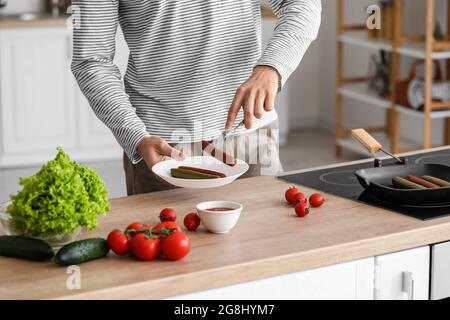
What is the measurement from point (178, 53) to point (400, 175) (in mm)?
685

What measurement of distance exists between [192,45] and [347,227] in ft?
2.50

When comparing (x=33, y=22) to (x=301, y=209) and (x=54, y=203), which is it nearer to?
(x=301, y=209)

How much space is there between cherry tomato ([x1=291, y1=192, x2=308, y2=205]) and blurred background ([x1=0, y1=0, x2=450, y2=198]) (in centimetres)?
296

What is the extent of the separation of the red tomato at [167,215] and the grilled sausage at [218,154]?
0.94ft

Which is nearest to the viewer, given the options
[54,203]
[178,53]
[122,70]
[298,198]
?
[54,203]

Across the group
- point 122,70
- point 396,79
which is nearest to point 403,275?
point 396,79

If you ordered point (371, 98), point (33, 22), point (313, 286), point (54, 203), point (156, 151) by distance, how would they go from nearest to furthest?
point (54, 203) < point (313, 286) < point (156, 151) < point (33, 22) < point (371, 98)

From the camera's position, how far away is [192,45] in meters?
2.49

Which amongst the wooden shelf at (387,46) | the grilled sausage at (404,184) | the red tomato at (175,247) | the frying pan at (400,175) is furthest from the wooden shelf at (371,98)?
the red tomato at (175,247)

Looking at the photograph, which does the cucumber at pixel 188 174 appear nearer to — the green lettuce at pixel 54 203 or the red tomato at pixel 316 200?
the red tomato at pixel 316 200

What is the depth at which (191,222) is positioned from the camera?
6.53 ft

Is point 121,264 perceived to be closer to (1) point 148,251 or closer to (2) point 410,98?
(1) point 148,251
